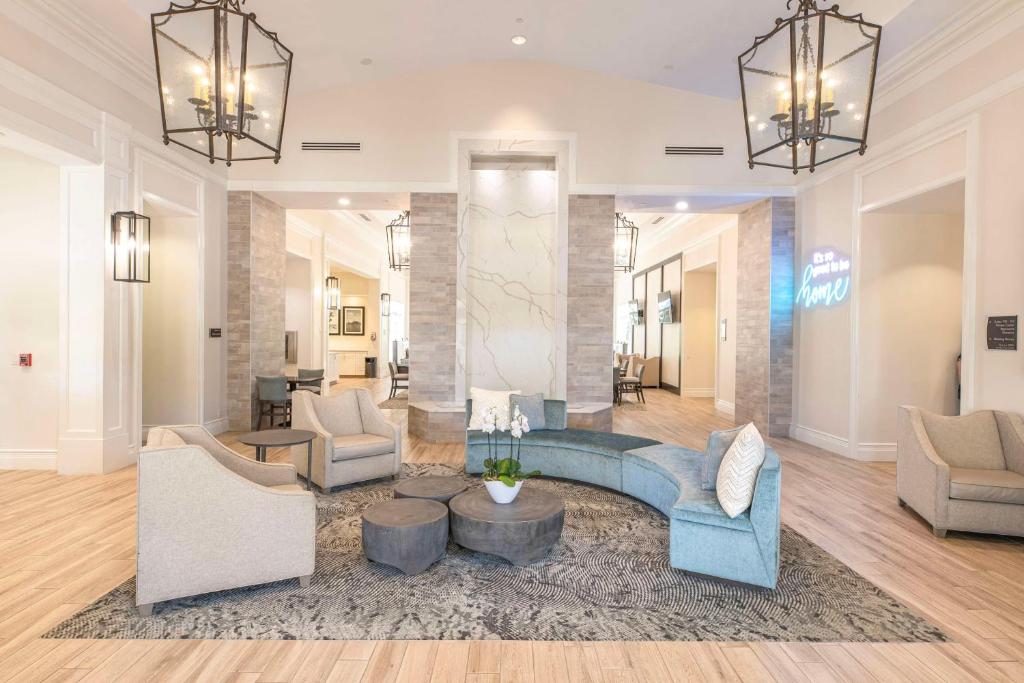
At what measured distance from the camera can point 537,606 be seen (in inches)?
107

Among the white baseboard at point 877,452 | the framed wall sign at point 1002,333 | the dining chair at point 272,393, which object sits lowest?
the white baseboard at point 877,452

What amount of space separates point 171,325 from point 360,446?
370 cm

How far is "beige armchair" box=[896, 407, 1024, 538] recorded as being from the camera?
3.58 metres

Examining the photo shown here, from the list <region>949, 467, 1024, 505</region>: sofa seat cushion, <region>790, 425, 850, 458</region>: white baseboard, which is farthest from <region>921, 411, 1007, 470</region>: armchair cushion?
<region>790, 425, 850, 458</region>: white baseboard

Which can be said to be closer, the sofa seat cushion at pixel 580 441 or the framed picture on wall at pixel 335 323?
the sofa seat cushion at pixel 580 441

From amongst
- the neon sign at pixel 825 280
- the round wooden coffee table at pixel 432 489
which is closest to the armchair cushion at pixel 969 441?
the neon sign at pixel 825 280

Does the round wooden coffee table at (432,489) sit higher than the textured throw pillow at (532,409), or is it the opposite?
the textured throw pillow at (532,409)

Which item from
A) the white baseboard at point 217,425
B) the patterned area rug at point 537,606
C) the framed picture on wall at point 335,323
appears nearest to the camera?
the patterned area rug at point 537,606

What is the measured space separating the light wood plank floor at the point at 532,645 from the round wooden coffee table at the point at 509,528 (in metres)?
0.76

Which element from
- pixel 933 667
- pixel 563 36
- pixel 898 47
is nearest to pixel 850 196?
pixel 898 47

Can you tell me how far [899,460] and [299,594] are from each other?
15.4 feet

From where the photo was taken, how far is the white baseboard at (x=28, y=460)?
5.09 metres

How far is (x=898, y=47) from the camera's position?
4.90m

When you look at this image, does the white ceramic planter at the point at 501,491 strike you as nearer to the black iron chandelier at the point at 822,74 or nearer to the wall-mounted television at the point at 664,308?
the black iron chandelier at the point at 822,74
